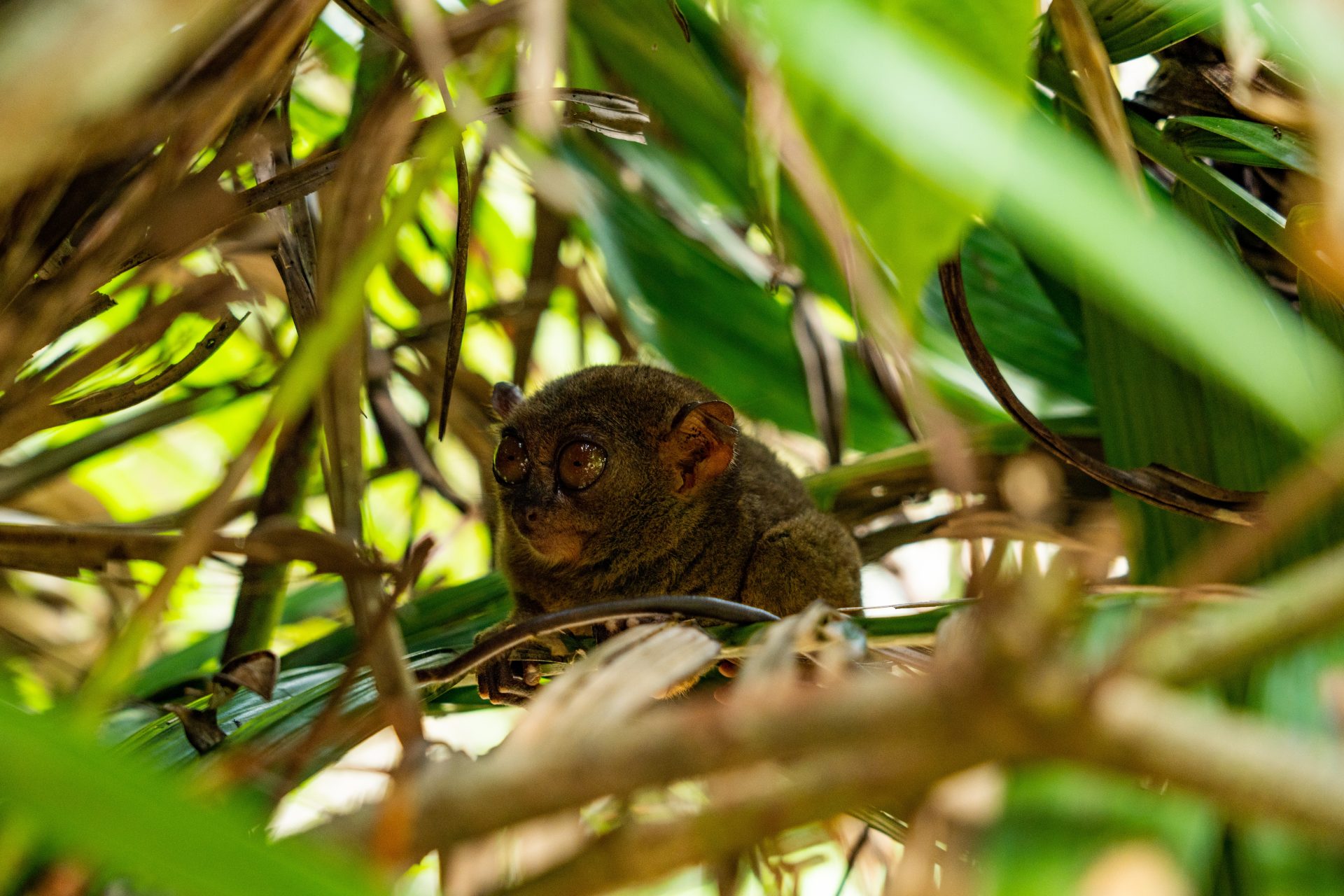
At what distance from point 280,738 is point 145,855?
3.62 ft

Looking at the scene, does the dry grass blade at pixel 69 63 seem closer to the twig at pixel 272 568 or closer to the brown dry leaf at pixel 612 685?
the brown dry leaf at pixel 612 685

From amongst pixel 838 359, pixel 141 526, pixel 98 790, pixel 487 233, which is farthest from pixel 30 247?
Result: pixel 487 233

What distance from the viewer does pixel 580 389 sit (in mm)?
3418

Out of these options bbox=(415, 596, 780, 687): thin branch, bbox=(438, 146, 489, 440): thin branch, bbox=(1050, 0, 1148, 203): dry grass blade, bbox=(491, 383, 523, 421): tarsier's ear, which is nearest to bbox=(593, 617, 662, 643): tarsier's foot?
bbox=(415, 596, 780, 687): thin branch

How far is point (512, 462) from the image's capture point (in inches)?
128

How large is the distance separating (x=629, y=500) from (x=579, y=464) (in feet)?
0.76

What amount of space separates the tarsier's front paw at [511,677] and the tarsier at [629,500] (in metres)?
0.77

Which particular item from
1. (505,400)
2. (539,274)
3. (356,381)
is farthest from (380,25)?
(539,274)

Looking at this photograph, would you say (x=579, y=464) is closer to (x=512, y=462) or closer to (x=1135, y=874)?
(x=512, y=462)

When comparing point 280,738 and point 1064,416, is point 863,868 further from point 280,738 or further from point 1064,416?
point 280,738

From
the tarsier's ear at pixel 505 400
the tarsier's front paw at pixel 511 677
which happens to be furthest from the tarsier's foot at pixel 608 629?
Result: the tarsier's ear at pixel 505 400

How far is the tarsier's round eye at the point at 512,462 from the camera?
3246 millimetres

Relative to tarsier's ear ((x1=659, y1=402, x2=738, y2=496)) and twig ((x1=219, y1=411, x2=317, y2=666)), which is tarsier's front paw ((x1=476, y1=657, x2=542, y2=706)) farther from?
tarsier's ear ((x1=659, y1=402, x2=738, y2=496))

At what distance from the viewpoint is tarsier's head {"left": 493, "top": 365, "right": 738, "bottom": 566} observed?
3236 millimetres
